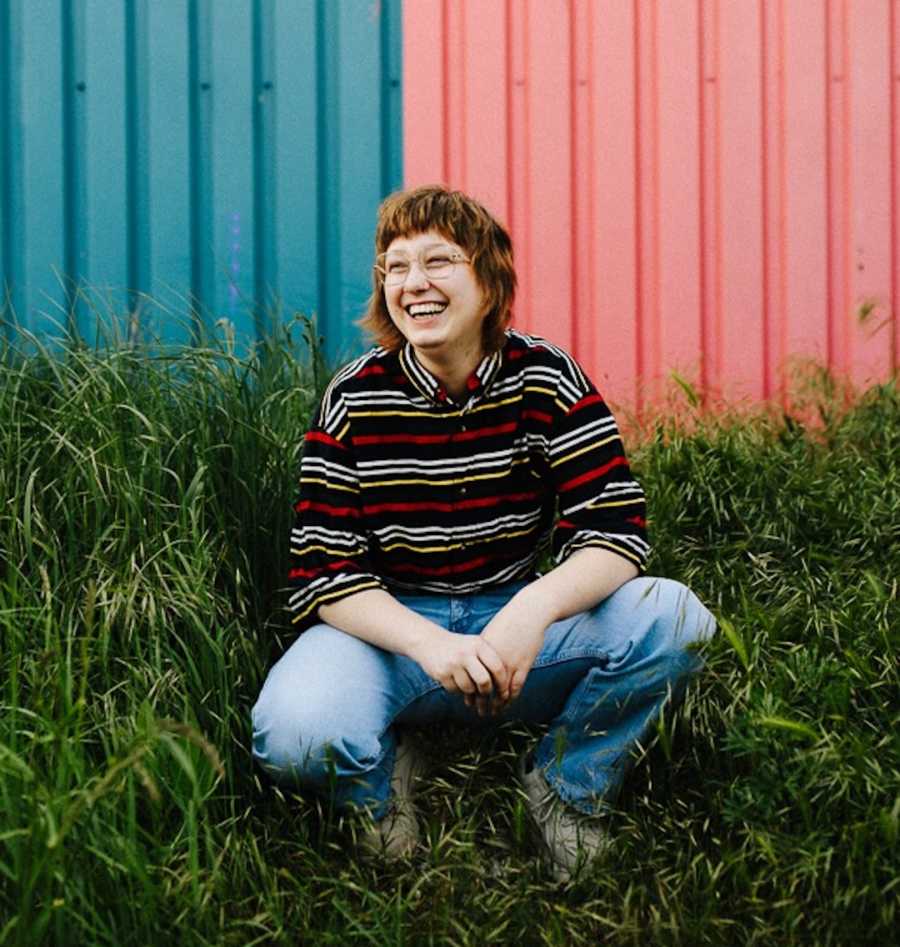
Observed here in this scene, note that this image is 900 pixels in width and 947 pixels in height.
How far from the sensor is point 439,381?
2.27m

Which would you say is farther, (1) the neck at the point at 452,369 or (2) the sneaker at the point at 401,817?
(1) the neck at the point at 452,369

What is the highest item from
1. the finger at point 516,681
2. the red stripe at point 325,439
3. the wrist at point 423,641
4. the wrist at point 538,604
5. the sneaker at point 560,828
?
the red stripe at point 325,439

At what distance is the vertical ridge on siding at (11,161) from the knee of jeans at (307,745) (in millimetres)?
2435

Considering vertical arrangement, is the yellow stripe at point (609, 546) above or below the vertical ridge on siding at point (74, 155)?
below

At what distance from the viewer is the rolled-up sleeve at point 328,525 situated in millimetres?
2191

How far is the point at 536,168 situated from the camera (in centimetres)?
403

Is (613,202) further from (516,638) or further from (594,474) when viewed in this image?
(516,638)

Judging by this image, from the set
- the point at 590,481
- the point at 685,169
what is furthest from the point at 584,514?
the point at 685,169

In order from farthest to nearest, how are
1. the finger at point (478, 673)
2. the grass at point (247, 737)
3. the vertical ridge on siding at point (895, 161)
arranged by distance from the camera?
1. the vertical ridge on siding at point (895, 161)
2. the finger at point (478, 673)
3. the grass at point (247, 737)

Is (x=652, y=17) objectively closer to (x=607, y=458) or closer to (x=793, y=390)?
(x=793, y=390)

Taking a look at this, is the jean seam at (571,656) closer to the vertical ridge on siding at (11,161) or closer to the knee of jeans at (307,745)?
the knee of jeans at (307,745)

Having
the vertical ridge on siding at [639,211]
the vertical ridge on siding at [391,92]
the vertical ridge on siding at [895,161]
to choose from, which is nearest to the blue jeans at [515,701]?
the vertical ridge on siding at [639,211]

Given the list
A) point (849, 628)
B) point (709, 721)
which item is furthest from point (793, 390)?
point (709, 721)

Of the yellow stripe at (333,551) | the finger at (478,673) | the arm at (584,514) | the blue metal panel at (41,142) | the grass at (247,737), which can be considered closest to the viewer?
the grass at (247,737)
